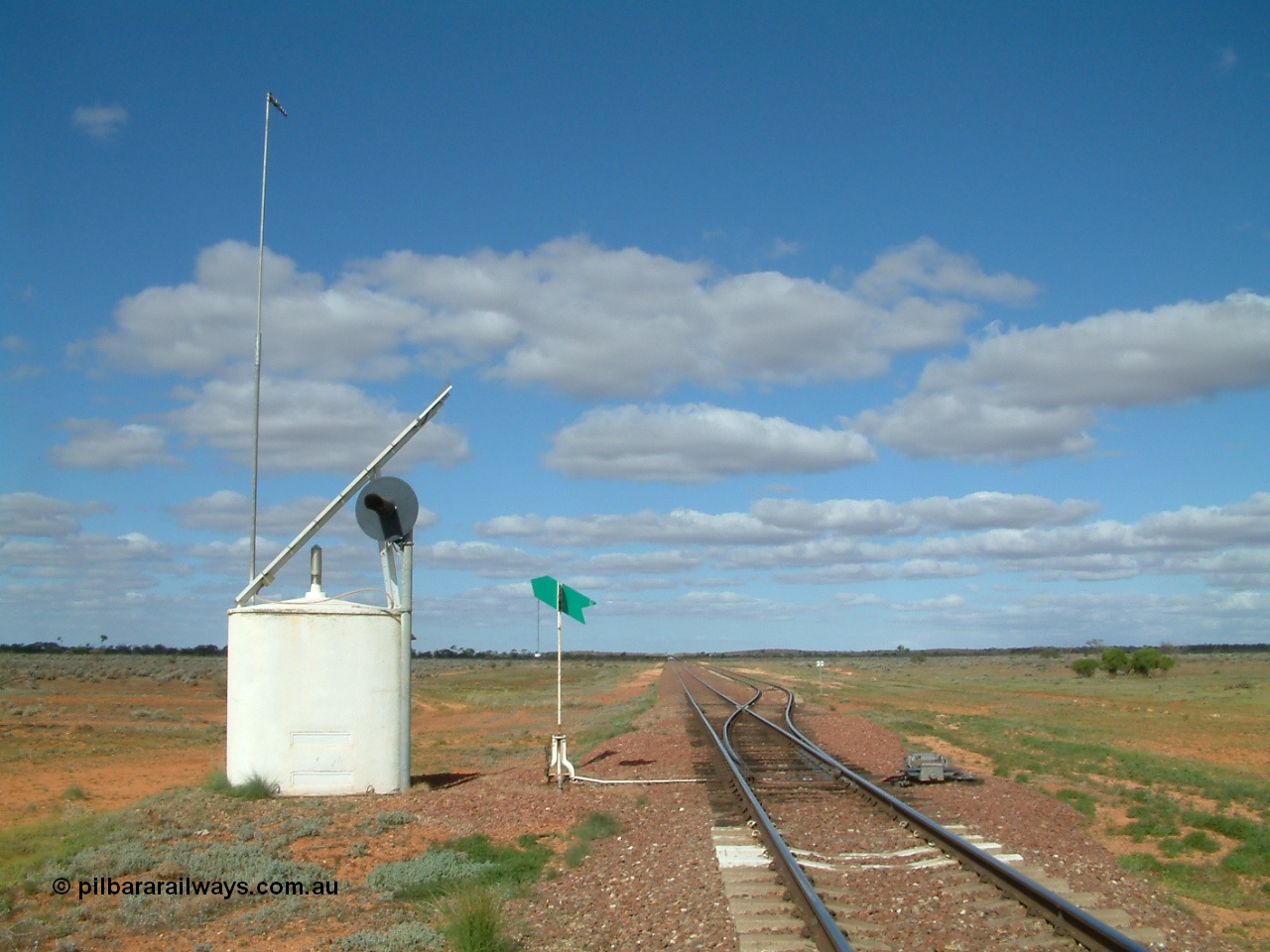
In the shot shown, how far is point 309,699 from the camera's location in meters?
14.2

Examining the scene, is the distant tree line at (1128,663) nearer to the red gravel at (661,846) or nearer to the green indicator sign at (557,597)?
the red gravel at (661,846)

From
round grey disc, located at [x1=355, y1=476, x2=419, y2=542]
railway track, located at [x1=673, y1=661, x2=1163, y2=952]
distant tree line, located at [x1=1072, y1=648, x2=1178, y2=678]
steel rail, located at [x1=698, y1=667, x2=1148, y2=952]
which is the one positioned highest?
round grey disc, located at [x1=355, y1=476, x2=419, y2=542]

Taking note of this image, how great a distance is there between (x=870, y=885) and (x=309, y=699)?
316 inches

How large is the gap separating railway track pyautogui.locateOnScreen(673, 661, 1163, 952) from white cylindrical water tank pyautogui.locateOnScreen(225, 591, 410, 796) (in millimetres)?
4644

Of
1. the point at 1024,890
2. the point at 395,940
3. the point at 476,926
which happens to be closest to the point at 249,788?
the point at 395,940

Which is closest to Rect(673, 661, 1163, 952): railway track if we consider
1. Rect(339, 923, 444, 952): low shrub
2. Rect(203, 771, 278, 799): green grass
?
Rect(339, 923, 444, 952): low shrub

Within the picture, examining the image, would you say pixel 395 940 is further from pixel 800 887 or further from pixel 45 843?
pixel 45 843

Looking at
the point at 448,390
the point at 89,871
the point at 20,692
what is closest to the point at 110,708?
the point at 20,692

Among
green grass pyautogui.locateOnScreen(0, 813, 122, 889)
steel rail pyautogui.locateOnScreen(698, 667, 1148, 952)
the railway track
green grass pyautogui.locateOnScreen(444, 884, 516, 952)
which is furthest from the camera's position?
green grass pyautogui.locateOnScreen(0, 813, 122, 889)

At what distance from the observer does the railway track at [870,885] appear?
755 centimetres

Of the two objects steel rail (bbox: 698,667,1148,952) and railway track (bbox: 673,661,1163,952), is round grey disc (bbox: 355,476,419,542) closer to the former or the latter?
railway track (bbox: 673,661,1163,952)

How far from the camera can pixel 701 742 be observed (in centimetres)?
2158

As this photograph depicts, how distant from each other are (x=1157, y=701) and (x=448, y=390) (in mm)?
38828

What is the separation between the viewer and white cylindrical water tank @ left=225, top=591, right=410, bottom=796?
14.2m
